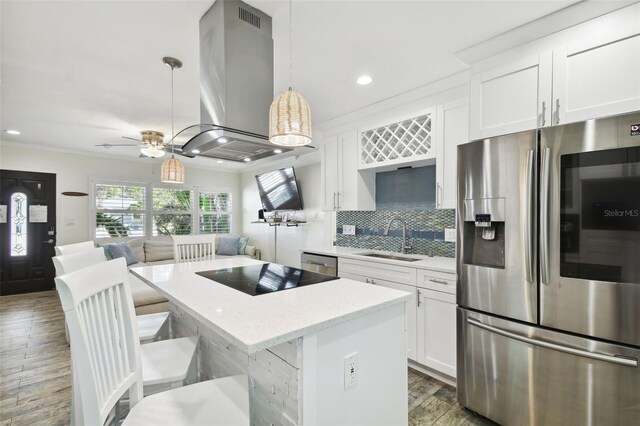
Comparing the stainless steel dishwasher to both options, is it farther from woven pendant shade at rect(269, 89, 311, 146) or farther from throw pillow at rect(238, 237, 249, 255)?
throw pillow at rect(238, 237, 249, 255)

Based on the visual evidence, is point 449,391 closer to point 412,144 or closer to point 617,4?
point 412,144

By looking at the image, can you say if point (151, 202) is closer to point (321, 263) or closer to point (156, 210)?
point (156, 210)

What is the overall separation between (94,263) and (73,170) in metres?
5.02

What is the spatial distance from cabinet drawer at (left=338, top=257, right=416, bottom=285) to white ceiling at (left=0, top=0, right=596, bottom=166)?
1.63 meters

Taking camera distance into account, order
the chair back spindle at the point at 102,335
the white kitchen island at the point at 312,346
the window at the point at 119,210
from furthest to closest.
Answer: the window at the point at 119,210, the white kitchen island at the point at 312,346, the chair back spindle at the point at 102,335

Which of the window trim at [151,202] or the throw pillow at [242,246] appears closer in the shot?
the window trim at [151,202]

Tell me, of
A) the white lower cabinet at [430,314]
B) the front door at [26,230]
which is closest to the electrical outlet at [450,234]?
the white lower cabinet at [430,314]

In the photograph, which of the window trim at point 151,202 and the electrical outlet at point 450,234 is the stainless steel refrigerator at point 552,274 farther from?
the window trim at point 151,202

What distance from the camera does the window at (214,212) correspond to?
7039 millimetres

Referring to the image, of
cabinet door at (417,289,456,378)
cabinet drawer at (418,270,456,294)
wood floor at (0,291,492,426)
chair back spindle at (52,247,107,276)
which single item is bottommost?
wood floor at (0,291,492,426)

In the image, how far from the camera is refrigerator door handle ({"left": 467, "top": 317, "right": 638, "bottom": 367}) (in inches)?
56.9

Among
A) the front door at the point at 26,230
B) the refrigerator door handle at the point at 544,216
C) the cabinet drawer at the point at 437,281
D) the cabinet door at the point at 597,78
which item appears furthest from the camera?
the front door at the point at 26,230

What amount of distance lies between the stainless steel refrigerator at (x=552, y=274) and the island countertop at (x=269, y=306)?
83cm

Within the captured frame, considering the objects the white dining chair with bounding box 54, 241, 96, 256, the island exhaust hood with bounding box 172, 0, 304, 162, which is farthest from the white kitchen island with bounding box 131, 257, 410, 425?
the island exhaust hood with bounding box 172, 0, 304, 162
